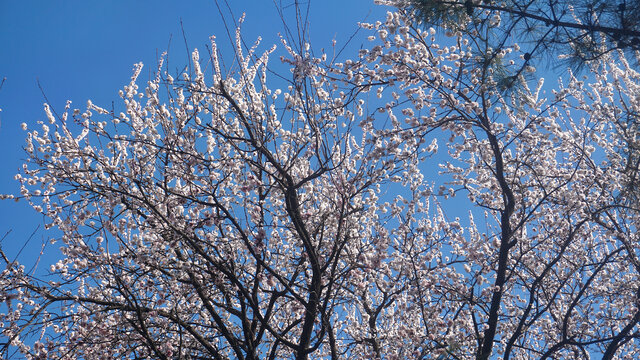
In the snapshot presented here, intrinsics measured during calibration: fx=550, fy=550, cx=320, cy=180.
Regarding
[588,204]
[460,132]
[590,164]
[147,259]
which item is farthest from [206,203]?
[590,164]

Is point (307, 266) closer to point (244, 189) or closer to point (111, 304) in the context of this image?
point (244, 189)

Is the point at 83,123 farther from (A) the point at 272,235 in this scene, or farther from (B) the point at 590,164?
(B) the point at 590,164

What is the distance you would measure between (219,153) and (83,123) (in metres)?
1.67

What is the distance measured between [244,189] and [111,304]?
5.77 ft

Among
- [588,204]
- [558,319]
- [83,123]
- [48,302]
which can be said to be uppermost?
[83,123]

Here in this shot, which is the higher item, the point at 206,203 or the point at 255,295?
the point at 206,203

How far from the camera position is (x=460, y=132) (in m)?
6.35

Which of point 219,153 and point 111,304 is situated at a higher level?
point 219,153

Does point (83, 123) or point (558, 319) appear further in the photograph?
point (558, 319)

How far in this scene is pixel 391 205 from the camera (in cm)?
791

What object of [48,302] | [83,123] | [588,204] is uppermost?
[83,123]

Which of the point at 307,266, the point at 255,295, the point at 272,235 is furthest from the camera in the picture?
the point at 272,235

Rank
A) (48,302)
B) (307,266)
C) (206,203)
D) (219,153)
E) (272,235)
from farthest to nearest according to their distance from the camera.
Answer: (272,235) → (219,153) → (307,266) → (206,203) → (48,302)

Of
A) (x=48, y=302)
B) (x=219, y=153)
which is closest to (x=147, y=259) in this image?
(x=48, y=302)
